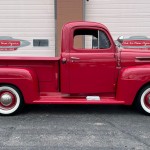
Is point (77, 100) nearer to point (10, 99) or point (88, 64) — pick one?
point (88, 64)

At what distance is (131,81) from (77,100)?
108 cm

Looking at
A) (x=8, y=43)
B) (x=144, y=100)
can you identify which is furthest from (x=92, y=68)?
(x=8, y=43)

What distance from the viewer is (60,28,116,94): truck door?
543cm

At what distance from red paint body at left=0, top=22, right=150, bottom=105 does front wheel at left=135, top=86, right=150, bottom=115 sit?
0.45 feet

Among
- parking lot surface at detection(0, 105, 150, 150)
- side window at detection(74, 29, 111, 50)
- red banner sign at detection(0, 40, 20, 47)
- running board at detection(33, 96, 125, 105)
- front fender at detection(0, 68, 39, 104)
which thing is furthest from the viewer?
red banner sign at detection(0, 40, 20, 47)

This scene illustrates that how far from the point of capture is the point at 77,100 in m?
5.45

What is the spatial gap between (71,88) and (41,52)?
5.20m

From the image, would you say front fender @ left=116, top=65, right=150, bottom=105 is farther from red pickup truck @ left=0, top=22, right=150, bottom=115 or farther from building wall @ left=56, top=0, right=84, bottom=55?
building wall @ left=56, top=0, right=84, bottom=55

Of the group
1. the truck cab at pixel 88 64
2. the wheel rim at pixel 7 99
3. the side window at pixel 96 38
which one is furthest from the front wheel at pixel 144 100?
the wheel rim at pixel 7 99

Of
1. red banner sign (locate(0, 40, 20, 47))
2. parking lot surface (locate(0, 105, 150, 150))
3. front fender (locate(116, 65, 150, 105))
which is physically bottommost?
parking lot surface (locate(0, 105, 150, 150))

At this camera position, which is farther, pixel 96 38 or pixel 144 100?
pixel 96 38

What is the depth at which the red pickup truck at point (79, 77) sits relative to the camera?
17.5 ft

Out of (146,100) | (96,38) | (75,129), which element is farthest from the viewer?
(96,38)

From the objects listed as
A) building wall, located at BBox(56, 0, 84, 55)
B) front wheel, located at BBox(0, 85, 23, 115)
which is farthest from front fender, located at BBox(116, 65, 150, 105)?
building wall, located at BBox(56, 0, 84, 55)
